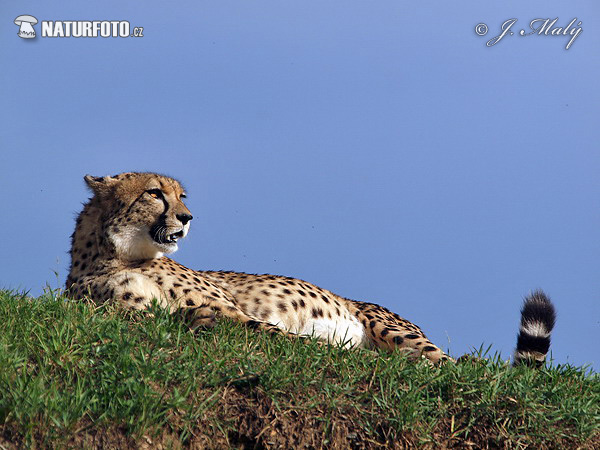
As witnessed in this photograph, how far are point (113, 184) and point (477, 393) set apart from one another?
98.6 inches

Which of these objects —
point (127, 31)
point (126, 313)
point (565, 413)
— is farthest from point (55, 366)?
point (127, 31)

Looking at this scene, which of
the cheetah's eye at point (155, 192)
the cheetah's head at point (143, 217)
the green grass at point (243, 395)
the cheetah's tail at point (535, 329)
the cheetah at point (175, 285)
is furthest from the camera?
the cheetah's eye at point (155, 192)

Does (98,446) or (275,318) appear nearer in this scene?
(98,446)

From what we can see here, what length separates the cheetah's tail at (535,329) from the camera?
153 inches

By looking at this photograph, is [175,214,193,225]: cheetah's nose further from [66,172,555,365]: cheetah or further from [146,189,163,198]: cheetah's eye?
[146,189,163,198]: cheetah's eye

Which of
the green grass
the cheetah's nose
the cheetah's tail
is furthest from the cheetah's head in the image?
→ the cheetah's tail

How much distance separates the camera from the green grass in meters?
2.59

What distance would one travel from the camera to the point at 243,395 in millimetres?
2822

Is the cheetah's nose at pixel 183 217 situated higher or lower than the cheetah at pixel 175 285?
higher

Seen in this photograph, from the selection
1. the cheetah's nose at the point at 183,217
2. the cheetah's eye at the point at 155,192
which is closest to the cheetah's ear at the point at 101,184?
the cheetah's eye at the point at 155,192

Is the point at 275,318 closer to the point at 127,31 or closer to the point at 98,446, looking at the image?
the point at 98,446

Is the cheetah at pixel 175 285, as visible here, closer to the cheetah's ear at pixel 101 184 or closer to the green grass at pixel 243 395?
the cheetah's ear at pixel 101 184

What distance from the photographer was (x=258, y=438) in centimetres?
273

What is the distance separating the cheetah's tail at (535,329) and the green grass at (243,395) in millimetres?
504
